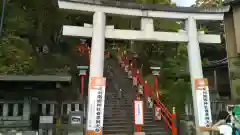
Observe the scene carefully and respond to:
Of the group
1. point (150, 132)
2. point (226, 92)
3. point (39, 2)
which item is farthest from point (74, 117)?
point (226, 92)

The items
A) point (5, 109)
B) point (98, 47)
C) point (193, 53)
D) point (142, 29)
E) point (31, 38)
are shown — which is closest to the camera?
point (5, 109)

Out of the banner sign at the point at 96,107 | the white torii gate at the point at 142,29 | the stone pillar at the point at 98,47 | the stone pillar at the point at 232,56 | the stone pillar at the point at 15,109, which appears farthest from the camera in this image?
the stone pillar at the point at 232,56

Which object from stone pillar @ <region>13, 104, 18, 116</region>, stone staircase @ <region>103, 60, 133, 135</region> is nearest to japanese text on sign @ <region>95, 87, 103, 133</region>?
stone staircase @ <region>103, 60, 133, 135</region>

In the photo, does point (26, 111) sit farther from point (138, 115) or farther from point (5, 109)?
point (138, 115)

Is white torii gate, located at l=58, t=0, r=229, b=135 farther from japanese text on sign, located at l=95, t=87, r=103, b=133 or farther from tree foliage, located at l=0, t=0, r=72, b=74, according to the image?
tree foliage, located at l=0, t=0, r=72, b=74

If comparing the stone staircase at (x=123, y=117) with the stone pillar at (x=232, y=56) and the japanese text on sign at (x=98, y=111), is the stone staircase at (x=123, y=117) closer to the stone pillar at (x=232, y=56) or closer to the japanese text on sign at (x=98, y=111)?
the japanese text on sign at (x=98, y=111)

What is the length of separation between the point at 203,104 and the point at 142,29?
4354 mm

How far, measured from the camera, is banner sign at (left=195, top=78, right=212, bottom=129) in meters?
10.7

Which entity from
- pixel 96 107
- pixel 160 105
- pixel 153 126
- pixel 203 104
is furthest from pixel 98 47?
pixel 203 104

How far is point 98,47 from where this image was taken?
34.5 ft

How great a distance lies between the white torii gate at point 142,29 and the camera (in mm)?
10484

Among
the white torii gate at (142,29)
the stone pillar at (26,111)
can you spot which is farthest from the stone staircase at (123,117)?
the stone pillar at (26,111)

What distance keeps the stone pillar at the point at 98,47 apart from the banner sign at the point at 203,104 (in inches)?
175

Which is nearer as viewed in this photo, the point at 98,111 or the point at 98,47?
the point at 98,111
